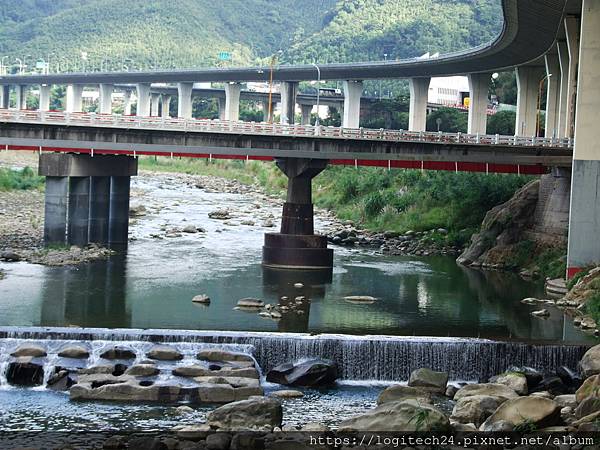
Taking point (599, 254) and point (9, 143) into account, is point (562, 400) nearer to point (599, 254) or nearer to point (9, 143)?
point (599, 254)

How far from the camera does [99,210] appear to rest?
7006 cm

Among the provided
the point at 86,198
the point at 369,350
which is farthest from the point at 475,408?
the point at 86,198

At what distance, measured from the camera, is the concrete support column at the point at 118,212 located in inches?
2776

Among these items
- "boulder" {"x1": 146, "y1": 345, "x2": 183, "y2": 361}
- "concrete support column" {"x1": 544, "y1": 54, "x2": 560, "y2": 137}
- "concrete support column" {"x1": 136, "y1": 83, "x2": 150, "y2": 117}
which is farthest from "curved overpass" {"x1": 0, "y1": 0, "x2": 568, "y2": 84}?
"boulder" {"x1": 146, "y1": 345, "x2": 183, "y2": 361}

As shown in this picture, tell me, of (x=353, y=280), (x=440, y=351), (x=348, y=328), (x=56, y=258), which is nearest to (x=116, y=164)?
(x=56, y=258)

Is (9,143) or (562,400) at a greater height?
(9,143)

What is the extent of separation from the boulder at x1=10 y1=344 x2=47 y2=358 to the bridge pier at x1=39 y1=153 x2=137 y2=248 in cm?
2587

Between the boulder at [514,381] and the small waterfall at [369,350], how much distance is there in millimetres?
2204

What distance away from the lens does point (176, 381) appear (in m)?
38.2

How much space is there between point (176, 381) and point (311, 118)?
456 ft

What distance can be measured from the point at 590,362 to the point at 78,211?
3537cm

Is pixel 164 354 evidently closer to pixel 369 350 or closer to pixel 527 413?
pixel 369 350

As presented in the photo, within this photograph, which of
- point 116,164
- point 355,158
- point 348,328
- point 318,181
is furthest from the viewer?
point 318,181

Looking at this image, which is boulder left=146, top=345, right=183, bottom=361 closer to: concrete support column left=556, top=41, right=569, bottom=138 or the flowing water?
the flowing water
